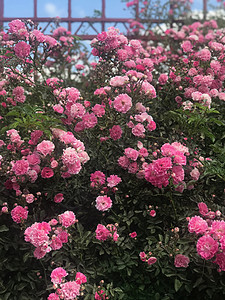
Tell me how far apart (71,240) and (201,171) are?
93 centimetres

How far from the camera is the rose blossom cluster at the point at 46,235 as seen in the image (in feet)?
5.72

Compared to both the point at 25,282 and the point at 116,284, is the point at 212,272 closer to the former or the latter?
the point at 116,284

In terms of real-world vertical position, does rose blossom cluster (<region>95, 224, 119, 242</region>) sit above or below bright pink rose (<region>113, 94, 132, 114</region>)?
below

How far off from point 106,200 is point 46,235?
460mm

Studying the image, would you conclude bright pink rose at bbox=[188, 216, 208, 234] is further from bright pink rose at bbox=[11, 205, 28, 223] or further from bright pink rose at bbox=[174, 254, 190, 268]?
bright pink rose at bbox=[11, 205, 28, 223]

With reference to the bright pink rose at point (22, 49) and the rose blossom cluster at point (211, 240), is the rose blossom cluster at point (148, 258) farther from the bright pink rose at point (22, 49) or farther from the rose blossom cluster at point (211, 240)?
the bright pink rose at point (22, 49)

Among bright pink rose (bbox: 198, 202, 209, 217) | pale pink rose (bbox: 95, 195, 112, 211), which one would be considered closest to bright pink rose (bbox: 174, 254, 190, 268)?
bright pink rose (bbox: 198, 202, 209, 217)

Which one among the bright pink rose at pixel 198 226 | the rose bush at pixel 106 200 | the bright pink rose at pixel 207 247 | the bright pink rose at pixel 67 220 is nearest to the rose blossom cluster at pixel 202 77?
the rose bush at pixel 106 200

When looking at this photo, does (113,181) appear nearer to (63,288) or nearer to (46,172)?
(46,172)

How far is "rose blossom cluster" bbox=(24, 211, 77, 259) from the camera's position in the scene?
1.74m

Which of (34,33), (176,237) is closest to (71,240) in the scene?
(176,237)

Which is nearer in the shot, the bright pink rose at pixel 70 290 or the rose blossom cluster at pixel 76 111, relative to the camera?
the bright pink rose at pixel 70 290

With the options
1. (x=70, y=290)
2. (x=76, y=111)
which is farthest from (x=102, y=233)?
(x=76, y=111)

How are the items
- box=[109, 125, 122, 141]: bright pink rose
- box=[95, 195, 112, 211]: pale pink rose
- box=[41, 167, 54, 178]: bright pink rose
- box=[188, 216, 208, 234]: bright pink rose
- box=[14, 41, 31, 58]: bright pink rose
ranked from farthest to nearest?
box=[14, 41, 31, 58]: bright pink rose
box=[109, 125, 122, 141]: bright pink rose
box=[95, 195, 112, 211]: pale pink rose
box=[41, 167, 54, 178]: bright pink rose
box=[188, 216, 208, 234]: bright pink rose
